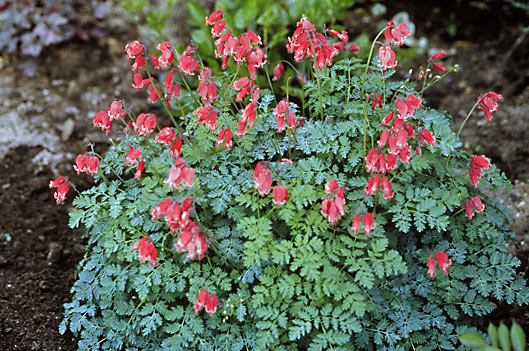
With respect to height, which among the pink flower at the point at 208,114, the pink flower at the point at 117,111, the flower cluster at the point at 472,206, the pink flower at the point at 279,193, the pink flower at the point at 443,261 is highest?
Answer: the pink flower at the point at 208,114

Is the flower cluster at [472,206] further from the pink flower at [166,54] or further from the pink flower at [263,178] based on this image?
the pink flower at [166,54]

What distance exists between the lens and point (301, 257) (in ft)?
7.82

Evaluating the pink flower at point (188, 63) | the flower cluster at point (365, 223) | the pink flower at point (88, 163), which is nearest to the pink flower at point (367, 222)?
the flower cluster at point (365, 223)

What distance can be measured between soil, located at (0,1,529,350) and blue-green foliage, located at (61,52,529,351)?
550mm

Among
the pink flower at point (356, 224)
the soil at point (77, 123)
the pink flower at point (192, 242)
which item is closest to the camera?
the pink flower at point (192, 242)

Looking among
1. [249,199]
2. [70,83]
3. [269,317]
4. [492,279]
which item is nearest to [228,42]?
[249,199]

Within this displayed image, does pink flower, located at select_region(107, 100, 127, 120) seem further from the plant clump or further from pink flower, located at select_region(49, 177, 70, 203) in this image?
pink flower, located at select_region(49, 177, 70, 203)

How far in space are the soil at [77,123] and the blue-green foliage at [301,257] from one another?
550 millimetres

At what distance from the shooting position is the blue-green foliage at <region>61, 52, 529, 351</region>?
7.98ft

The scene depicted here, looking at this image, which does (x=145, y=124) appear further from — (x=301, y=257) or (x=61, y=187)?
(x=301, y=257)

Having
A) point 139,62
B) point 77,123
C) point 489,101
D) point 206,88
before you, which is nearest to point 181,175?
point 206,88

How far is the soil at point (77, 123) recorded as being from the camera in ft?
10.7

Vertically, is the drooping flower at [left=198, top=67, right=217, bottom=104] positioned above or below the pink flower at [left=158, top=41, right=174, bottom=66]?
below

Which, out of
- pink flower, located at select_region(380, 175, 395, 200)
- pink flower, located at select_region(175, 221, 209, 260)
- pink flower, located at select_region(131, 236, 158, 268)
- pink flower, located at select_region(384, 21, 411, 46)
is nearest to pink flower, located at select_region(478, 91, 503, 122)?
pink flower, located at select_region(384, 21, 411, 46)
